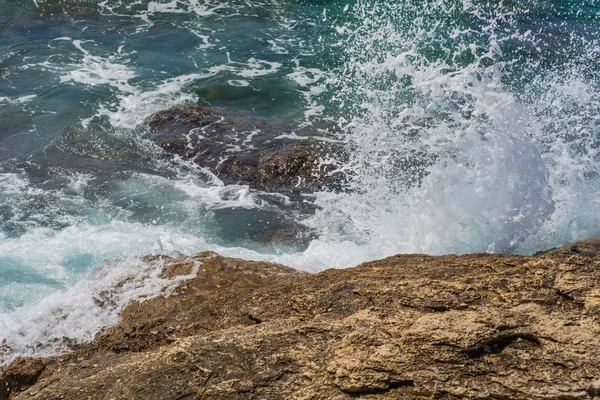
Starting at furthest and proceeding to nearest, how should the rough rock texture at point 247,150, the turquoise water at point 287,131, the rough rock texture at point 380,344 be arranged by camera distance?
the rough rock texture at point 247,150, the turquoise water at point 287,131, the rough rock texture at point 380,344

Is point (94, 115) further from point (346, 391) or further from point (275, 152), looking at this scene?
point (346, 391)

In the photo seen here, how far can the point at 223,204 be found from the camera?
8445 mm

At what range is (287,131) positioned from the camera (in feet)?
34.1

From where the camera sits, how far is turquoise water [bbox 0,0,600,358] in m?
6.96

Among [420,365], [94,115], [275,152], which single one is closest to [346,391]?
[420,365]

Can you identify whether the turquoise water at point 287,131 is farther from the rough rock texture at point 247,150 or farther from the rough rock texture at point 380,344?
the rough rock texture at point 380,344

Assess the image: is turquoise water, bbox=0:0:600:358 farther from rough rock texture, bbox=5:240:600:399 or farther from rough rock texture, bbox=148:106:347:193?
rough rock texture, bbox=5:240:600:399

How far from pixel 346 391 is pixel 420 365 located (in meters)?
0.36

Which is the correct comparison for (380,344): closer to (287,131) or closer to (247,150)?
(247,150)

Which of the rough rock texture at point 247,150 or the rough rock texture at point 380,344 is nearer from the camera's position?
the rough rock texture at point 380,344

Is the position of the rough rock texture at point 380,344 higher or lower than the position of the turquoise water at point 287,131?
higher

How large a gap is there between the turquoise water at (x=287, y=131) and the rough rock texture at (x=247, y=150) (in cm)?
30

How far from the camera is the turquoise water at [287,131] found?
6.96 m

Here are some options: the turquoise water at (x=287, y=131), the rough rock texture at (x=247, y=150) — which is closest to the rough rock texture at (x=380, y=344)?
the turquoise water at (x=287, y=131)
